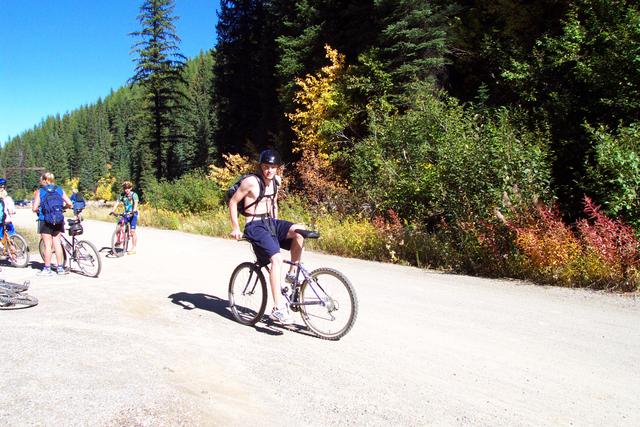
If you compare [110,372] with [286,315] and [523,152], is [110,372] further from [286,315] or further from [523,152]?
[523,152]

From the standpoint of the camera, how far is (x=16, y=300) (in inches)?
246

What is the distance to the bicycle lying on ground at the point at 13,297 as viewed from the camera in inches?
245

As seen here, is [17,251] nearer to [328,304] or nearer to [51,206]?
[51,206]

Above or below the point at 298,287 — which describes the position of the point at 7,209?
above

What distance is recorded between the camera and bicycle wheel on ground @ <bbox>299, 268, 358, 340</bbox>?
195 inches

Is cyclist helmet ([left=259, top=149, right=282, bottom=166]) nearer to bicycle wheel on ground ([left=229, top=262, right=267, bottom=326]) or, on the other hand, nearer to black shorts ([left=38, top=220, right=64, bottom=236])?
bicycle wheel on ground ([left=229, top=262, right=267, bottom=326])

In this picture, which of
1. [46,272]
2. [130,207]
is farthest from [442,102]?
[46,272]

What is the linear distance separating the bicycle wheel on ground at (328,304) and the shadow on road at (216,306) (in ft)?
0.64

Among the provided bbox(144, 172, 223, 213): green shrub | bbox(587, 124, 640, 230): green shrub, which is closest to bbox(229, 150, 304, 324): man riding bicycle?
bbox(587, 124, 640, 230): green shrub

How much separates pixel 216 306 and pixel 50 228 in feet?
14.5

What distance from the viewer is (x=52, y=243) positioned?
8.87m

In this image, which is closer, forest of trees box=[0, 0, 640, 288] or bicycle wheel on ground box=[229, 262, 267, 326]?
bicycle wheel on ground box=[229, 262, 267, 326]

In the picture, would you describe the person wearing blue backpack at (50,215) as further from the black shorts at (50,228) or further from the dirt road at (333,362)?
the dirt road at (333,362)

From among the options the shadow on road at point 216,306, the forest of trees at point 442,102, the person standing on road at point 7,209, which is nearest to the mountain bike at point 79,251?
the person standing on road at point 7,209
